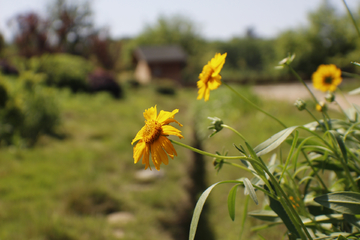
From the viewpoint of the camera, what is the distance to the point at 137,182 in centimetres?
326

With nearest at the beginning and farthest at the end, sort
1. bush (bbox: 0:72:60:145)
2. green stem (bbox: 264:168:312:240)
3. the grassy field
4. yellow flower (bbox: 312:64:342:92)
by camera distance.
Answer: green stem (bbox: 264:168:312:240) < yellow flower (bbox: 312:64:342:92) < the grassy field < bush (bbox: 0:72:60:145)

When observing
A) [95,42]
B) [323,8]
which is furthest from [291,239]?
[323,8]

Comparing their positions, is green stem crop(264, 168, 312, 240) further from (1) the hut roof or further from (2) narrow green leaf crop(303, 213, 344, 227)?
(1) the hut roof

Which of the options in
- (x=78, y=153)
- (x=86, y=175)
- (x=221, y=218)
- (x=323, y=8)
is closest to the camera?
(x=221, y=218)

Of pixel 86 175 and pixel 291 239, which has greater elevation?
pixel 291 239

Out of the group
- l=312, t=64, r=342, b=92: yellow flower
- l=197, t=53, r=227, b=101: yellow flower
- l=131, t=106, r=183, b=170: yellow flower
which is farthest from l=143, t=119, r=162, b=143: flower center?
l=312, t=64, r=342, b=92: yellow flower

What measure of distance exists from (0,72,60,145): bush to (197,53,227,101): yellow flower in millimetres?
3771

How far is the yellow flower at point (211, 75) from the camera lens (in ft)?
2.12

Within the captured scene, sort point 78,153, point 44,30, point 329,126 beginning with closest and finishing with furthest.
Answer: point 329,126, point 78,153, point 44,30

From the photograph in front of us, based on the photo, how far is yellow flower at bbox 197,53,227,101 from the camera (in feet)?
2.12

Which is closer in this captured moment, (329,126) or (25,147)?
(329,126)

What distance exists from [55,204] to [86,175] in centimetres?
66

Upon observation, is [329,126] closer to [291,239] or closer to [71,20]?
[291,239]

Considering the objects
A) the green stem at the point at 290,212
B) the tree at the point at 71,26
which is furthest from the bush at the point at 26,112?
the tree at the point at 71,26
